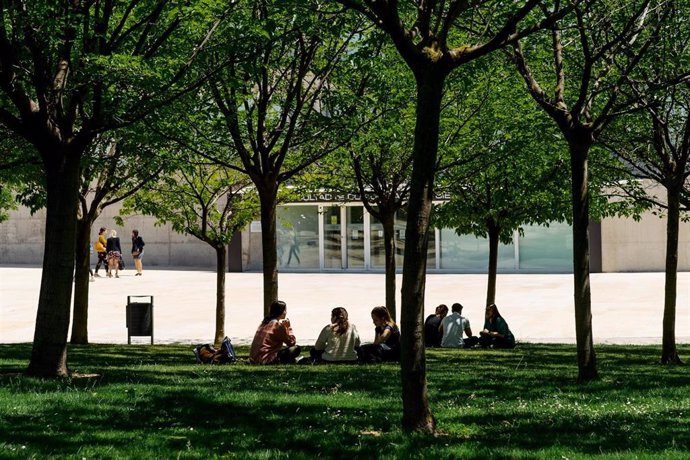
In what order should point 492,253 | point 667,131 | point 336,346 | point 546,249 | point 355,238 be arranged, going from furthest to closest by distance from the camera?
point 355,238 < point 546,249 < point 492,253 < point 667,131 < point 336,346

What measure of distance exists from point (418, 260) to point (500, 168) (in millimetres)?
11775

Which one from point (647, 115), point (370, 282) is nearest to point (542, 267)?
point (370, 282)

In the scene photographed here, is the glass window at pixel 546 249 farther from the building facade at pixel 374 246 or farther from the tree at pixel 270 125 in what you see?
the tree at pixel 270 125

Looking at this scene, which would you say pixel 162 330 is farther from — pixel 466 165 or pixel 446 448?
pixel 446 448

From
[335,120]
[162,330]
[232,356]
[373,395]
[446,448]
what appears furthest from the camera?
[162,330]

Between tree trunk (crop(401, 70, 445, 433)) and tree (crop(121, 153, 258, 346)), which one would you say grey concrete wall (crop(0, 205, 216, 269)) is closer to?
tree (crop(121, 153, 258, 346))

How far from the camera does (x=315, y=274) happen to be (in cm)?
4172

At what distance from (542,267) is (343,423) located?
3566cm

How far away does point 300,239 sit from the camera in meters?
44.1

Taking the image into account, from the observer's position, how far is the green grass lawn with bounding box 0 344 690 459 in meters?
6.55

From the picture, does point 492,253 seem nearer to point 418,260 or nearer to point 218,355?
point 218,355

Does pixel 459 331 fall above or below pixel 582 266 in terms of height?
below

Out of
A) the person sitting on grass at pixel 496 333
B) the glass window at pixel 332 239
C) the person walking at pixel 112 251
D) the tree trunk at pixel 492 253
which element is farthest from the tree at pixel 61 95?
the glass window at pixel 332 239

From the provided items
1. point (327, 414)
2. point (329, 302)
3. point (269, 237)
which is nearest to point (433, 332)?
point (269, 237)
